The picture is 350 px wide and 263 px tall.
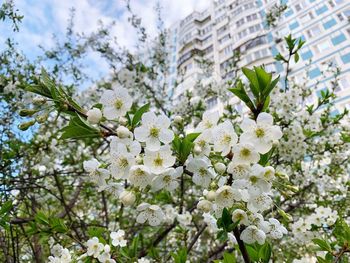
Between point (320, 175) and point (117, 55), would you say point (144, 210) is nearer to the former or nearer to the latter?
point (320, 175)

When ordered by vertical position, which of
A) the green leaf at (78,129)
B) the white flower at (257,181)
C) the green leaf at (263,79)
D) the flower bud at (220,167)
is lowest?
the white flower at (257,181)

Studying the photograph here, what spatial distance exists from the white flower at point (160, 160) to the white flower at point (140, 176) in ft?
0.08

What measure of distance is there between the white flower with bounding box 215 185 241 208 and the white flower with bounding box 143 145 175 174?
0.73 ft

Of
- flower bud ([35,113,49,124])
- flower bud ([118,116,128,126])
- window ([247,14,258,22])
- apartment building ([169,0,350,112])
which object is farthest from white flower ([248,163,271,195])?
window ([247,14,258,22])

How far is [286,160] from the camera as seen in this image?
3.12 m

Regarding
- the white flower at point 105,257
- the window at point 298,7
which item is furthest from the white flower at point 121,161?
the window at point 298,7

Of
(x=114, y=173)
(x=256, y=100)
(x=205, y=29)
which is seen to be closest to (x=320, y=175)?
(x=256, y=100)

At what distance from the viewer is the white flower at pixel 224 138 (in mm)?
1066

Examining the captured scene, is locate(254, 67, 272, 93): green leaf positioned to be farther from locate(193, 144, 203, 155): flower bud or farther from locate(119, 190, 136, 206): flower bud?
locate(119, 190, 136, 206): flower bud

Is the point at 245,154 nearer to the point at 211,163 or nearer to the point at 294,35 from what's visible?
the point at 211,163

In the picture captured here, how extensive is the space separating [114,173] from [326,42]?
908 inches

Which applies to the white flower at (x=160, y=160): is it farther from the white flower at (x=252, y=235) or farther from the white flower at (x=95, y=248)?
the white flower at (x=95, y=248)

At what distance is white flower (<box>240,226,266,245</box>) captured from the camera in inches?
44.4

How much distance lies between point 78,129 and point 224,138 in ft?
1.94
